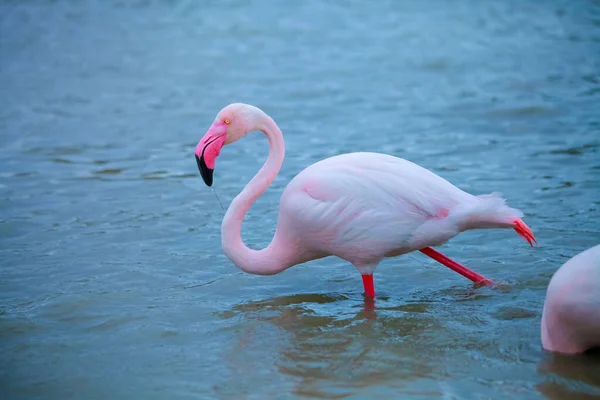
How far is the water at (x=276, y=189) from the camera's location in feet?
16.0

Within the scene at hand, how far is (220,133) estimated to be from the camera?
229 inches

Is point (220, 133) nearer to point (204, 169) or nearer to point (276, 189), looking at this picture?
point (204, 169)

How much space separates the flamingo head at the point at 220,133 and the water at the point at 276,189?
3.03 feet

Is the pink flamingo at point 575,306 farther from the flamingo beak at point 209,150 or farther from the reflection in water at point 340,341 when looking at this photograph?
the flamingo beak at point 209,150

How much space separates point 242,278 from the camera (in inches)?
251

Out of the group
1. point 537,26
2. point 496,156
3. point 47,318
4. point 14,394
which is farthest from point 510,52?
point 14,394

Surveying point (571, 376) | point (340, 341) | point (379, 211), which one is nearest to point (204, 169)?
point (379, 211)

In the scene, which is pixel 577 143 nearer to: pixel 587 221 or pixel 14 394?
pixel 587 221

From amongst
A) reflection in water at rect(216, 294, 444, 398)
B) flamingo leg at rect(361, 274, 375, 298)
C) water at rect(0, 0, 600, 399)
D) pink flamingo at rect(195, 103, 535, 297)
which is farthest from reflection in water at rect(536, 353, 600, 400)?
flamingo leg at rect(361, 274, 375, 298)

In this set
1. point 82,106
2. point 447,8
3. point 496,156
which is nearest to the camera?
point 496,156

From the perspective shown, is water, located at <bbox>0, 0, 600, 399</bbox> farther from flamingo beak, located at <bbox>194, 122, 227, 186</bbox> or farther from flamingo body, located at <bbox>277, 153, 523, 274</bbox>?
flamingo beak, located at <bbox>194, 122, 227, 186</bbox>

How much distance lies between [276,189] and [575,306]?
426 cm

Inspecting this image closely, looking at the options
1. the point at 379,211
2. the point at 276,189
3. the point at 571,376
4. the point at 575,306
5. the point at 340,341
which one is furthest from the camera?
the point at 276,189

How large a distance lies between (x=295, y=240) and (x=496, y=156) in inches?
144
